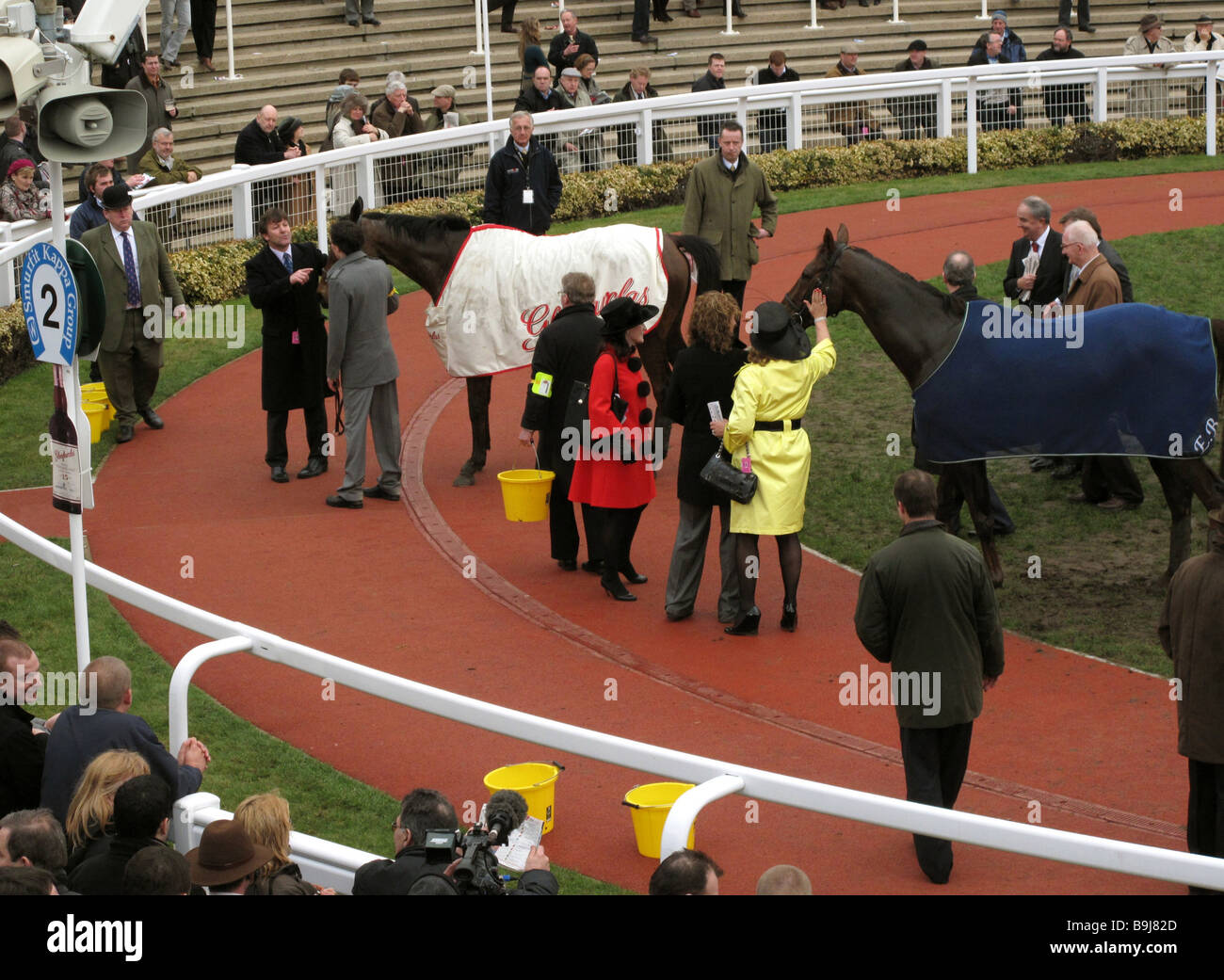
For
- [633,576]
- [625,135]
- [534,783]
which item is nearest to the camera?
[534,783]

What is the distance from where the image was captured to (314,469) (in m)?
11.4

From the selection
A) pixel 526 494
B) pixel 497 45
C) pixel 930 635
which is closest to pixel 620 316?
pixel 526 494

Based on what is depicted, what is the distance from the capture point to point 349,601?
9.09 meters

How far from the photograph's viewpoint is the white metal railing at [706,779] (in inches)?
158

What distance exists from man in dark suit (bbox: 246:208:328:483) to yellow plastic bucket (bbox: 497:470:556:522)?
200 cm

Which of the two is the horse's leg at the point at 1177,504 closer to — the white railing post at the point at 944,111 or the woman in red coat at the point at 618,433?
the woman in red coat at the point at 618,433

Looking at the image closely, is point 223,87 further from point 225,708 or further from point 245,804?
point 245,804

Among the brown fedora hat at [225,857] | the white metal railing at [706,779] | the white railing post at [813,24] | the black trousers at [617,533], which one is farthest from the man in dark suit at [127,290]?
the white railing post at [813,24]

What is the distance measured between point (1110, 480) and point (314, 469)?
5.53 m

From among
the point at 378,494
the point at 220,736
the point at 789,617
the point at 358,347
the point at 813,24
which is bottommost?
the point at 220,736

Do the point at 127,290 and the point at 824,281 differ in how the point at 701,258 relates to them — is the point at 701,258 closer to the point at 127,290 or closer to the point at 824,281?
the point at 824,281
